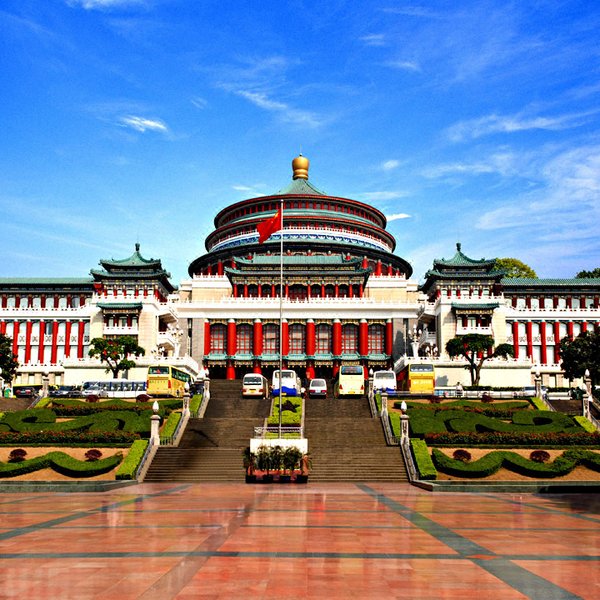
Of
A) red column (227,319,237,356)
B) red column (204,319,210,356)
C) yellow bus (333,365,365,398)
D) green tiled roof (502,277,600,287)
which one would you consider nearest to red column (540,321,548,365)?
green tiled roof (502,277,600,287)

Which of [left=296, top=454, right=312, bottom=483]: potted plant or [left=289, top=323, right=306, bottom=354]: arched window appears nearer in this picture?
[left=296, top=454, right=312, bottom=483]: potted plant

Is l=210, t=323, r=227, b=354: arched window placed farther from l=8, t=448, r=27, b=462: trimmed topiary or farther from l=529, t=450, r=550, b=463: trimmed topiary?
l=529, t=450, r=550, b=463: trimmed topiary

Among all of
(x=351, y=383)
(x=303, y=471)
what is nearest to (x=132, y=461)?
(x=303, y=471)

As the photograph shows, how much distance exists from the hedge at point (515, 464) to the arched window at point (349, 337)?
48147 millimetres

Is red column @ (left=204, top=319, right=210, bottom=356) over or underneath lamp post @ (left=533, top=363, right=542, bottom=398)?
over

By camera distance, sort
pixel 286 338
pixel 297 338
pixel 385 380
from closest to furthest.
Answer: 1. pixel 385 380
2. pixel 286 338
3. pixel 297 338

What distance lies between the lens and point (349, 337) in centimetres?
8862

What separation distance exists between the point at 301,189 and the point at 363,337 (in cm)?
3609

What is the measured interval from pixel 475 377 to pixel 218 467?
42471 mm

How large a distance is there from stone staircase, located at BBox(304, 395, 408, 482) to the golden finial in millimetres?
70527

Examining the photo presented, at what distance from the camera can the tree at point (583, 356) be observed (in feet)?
222

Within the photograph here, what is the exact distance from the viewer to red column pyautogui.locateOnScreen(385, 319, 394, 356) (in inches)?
3452

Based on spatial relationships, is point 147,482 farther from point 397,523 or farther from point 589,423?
point 589,423

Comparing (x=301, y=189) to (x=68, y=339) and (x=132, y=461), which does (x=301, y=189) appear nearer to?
(x=68, y=339)
